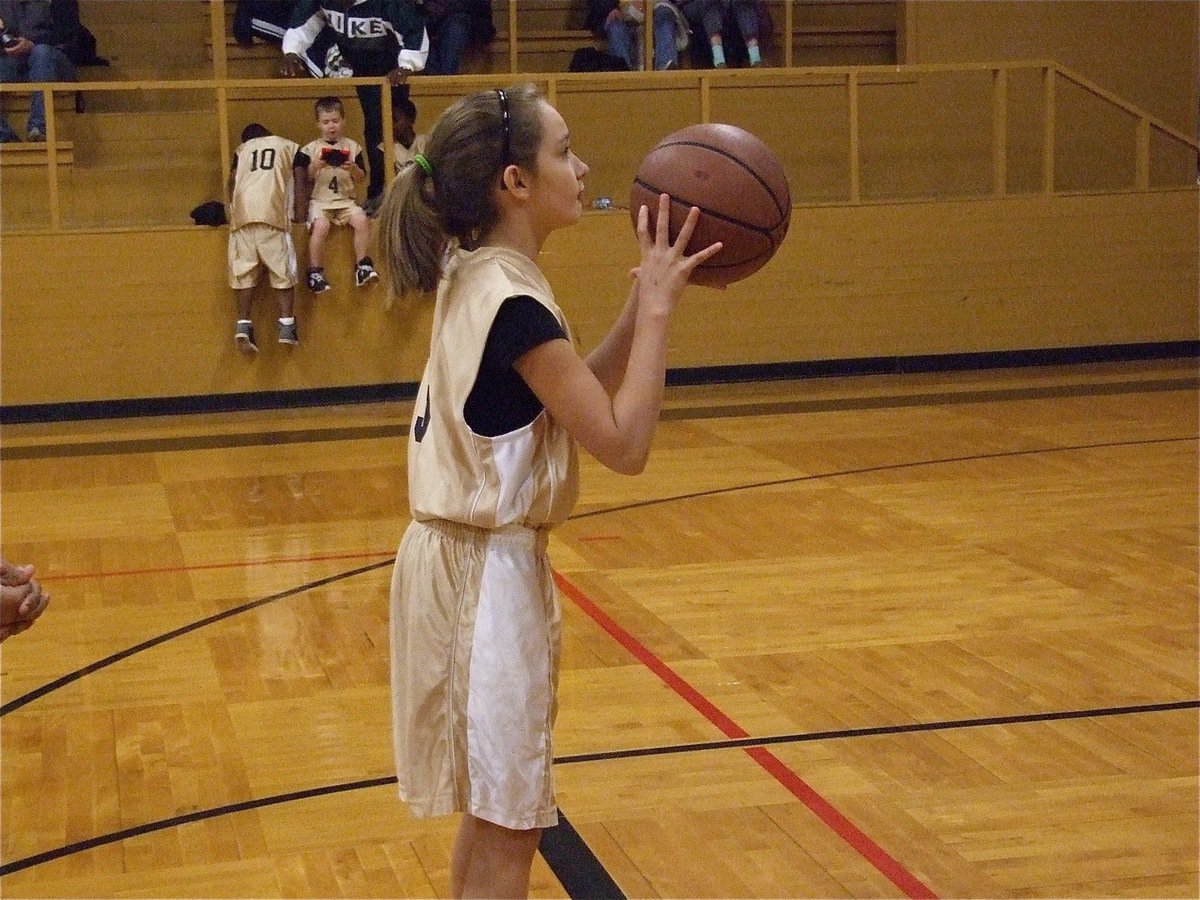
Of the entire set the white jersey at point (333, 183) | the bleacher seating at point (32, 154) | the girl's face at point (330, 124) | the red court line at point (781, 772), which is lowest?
the red court line at point (781, 772)

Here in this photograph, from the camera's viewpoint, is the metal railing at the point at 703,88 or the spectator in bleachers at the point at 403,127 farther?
the spectator in bleachers at the point at 403,127

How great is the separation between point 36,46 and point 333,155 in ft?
7.32

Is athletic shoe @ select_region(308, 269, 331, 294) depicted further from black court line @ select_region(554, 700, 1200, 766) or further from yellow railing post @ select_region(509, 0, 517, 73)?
black court line @ select_region(554, 700, 1200, 766)

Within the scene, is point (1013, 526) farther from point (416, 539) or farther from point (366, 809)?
point (416, 539)

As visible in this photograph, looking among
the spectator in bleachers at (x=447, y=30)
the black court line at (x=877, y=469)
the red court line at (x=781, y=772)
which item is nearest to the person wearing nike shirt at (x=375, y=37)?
the spectator in bleachers at (x=447, y=30)

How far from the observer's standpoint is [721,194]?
2.47 meters

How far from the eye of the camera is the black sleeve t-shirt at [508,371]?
219 centimetres

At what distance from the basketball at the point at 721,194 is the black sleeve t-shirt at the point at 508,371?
30 cm

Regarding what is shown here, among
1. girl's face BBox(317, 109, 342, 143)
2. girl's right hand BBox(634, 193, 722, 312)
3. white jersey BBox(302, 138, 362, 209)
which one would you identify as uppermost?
girl's face BBox(317, 109, 342, 143)

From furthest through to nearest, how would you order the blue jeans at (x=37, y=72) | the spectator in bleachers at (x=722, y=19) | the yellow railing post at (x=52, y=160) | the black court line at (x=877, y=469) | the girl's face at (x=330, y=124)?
the spectator in bleachers at (x=722, y=19), the blue jeans at (x=37, y=72), the girl's face at (x=330, y=124), the yellow railing post at (x=52, y=160), the black court line at (x=877, y=469)

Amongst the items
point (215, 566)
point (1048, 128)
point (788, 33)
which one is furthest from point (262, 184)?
point (1048, 128)

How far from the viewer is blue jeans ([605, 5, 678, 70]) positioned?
1148 cm

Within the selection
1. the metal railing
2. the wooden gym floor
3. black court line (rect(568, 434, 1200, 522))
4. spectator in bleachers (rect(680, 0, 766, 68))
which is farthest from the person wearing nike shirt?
black court line (rect(568, 434, 1200, 522))

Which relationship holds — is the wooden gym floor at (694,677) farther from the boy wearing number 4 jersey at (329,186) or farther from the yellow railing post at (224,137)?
the yellow railing post at (224,137)
